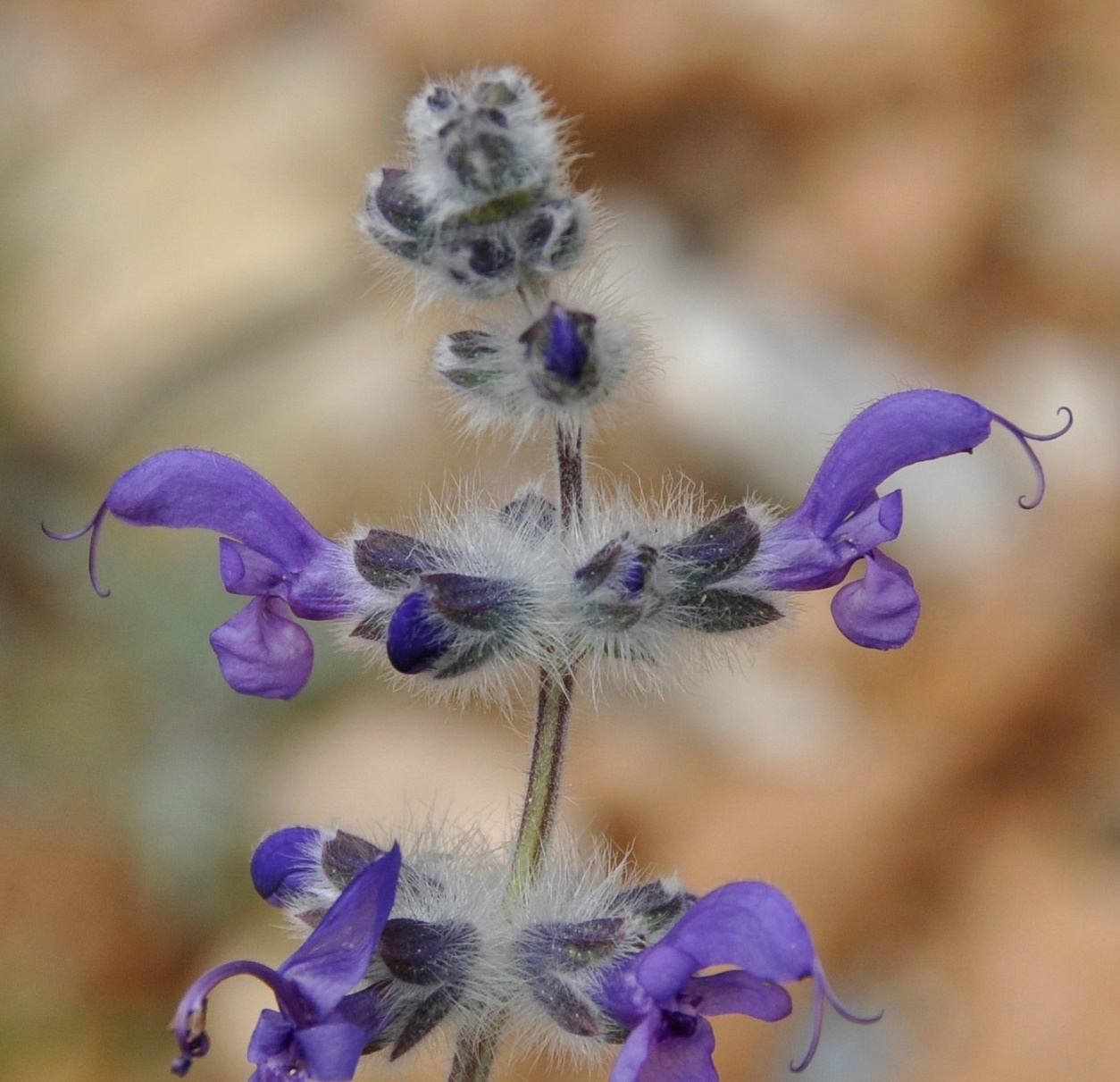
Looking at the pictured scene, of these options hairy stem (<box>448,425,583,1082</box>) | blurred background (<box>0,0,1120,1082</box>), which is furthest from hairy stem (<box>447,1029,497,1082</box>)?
blurred background (<box>0,0,1120,1082</box>)

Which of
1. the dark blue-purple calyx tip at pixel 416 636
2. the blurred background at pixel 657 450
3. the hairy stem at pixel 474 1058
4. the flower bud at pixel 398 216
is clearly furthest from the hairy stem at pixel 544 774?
the blurred background at pixel 657 450

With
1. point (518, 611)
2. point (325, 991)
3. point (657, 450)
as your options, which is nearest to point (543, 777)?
point (518, 611)

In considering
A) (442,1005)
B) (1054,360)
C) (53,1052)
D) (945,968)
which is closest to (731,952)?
(442,1005)

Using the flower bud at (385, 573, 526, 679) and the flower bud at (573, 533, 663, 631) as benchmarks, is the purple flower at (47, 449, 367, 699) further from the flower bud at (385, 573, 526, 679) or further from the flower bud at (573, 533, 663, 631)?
the flower bud at (573, 533, 663, 631)

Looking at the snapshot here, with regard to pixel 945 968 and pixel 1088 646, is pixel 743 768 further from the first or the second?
pixel 1088 646

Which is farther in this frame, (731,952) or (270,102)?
(270,102)
